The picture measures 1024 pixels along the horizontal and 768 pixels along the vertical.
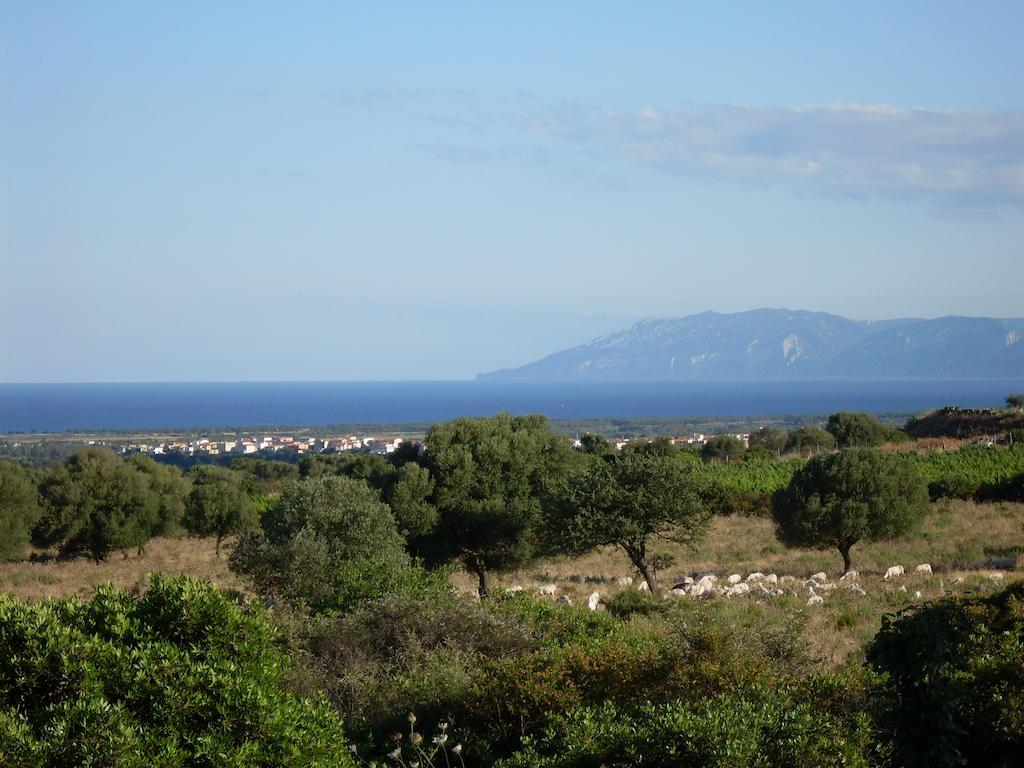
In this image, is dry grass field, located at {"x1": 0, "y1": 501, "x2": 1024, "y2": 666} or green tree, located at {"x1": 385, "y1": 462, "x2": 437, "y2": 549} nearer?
dry grass field, located at {"x1": 0, "y1": 501, "x2": 1024, "y2": 666}

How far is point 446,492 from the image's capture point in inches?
1102

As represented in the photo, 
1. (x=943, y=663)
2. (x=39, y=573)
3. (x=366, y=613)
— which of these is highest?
(x=943, y=663)

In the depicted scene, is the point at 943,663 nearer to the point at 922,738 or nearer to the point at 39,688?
the point at 922,738

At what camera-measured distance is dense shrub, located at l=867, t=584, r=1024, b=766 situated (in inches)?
274

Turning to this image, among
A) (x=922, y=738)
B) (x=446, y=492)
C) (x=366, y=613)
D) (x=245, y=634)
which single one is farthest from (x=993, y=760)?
(x=446, y=492)

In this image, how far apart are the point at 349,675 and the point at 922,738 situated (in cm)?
726

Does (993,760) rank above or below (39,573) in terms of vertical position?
above

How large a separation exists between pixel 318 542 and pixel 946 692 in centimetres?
1581

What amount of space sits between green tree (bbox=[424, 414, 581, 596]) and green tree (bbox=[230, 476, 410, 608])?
4.37 m

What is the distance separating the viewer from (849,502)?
27.8 metres

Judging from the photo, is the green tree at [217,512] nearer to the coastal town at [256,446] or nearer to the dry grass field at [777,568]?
the dry grass field at [777,568]

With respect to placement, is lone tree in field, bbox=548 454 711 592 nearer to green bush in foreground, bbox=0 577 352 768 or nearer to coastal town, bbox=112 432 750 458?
green bush in foreground, bbox=0 577 352 768

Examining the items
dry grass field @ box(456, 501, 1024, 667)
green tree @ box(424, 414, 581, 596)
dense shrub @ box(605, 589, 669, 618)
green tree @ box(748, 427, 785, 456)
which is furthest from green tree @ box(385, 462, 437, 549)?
green tree @ box(748, 427, 785, 456)

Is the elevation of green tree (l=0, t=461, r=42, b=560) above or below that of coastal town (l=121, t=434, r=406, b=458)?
above
